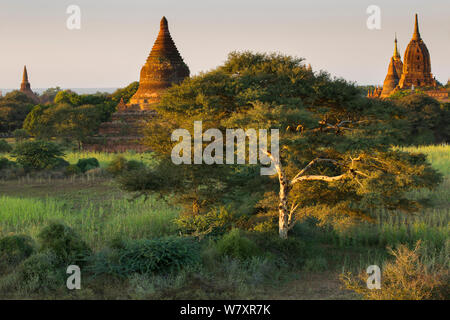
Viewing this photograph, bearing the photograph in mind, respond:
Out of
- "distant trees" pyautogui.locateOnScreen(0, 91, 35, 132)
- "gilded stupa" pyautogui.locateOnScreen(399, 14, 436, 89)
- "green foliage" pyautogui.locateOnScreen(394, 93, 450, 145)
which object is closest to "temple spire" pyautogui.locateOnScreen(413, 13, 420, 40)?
"gilded stupa" pyautogui.locateOnScreen(399, 14, 436, 89)

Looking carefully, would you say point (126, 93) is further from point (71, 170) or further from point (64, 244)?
point (64, 244)

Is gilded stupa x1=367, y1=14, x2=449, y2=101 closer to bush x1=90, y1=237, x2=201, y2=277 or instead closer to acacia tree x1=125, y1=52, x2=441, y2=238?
acacia tree x1=125, y1=52, x2=441, y2=238

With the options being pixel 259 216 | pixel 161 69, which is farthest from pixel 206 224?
pixel 161 69

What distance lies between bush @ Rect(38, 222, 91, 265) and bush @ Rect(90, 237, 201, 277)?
1.23ft

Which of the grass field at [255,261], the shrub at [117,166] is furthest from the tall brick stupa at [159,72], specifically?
the grass field at [255,261]

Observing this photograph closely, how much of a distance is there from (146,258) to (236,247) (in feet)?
5.67

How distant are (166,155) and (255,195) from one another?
2.43 meters

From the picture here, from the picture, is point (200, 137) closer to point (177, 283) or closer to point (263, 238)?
point (263, 238)

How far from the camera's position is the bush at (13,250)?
9.23 metres

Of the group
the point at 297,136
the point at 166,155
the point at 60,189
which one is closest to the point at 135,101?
the point at 60,189

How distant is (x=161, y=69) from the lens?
4019cm

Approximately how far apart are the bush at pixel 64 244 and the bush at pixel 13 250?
32 centimetres

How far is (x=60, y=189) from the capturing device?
18406 millimetres

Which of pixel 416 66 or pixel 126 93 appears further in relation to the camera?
pixel 416 66
